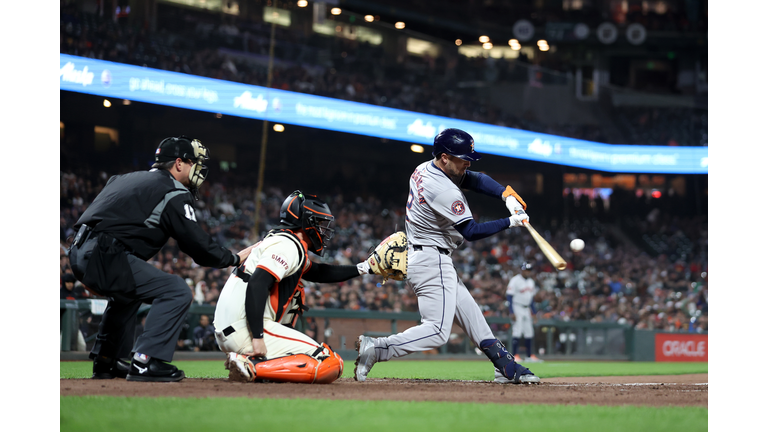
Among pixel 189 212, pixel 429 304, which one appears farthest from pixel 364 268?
pixel 189 212

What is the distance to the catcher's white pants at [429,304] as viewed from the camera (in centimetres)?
444

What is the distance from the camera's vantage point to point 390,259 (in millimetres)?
4449

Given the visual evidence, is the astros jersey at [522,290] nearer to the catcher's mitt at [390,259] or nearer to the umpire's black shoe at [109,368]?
the catcher's mitt at [390,259]

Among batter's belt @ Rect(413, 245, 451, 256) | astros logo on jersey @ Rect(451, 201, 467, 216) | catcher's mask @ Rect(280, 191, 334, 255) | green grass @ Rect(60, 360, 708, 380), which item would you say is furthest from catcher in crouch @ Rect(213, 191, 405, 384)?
green grass @ Rect(60, 360, 708, 380)

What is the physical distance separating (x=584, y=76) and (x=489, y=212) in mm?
11894

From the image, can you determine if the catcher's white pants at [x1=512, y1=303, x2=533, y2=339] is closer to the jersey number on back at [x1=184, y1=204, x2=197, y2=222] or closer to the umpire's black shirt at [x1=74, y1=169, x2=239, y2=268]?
the umpire's black shirt at [x1=74, y1=169, x2=239, y2=268]

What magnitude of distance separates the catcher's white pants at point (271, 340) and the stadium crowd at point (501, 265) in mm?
6397

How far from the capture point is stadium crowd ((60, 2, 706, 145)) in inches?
548

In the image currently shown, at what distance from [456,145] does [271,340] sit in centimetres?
169

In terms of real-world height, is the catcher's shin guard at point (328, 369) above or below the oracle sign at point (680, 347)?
above

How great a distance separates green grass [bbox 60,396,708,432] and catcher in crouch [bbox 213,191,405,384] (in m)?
0.86

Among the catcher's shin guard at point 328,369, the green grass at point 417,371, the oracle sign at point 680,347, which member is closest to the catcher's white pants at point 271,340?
the catcher's shin guard at point 328,369

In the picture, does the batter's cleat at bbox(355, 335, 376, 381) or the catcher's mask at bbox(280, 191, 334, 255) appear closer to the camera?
the catcher's mask at bbox(280, 191, 334, 255)
